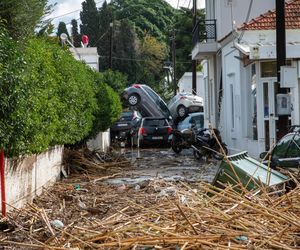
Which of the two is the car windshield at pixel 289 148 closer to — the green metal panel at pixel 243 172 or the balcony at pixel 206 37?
the green metal panel at pixel 243 172

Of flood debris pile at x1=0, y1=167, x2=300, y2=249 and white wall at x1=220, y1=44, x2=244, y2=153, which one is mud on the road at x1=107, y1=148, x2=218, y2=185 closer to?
white wall at x1=220, y1=44, x2=244, y2=153

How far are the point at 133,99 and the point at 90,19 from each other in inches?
1717

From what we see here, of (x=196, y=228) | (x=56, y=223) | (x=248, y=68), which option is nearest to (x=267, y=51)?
(x=248, y=68)

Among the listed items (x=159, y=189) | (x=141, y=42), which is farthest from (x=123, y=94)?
(x=141, y=42)

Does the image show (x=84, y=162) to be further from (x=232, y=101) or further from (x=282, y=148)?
(x=232, y=101)

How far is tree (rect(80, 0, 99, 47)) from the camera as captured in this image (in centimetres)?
8230

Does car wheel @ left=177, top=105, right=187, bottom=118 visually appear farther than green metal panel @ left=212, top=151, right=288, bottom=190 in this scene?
Yes

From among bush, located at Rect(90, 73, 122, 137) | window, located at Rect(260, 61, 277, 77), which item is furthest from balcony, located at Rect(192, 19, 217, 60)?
window, located at Rect(260, 61, 277, 77)

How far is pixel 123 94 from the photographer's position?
41531mm

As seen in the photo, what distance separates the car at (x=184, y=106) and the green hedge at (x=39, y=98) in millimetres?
18525

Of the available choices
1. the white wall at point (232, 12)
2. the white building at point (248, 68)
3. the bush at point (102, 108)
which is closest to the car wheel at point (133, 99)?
the white building at point (248, 68)

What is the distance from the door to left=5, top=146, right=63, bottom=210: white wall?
28.4 feet

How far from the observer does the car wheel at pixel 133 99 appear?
41125 millimetres

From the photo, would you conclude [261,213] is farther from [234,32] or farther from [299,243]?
[234,32]
